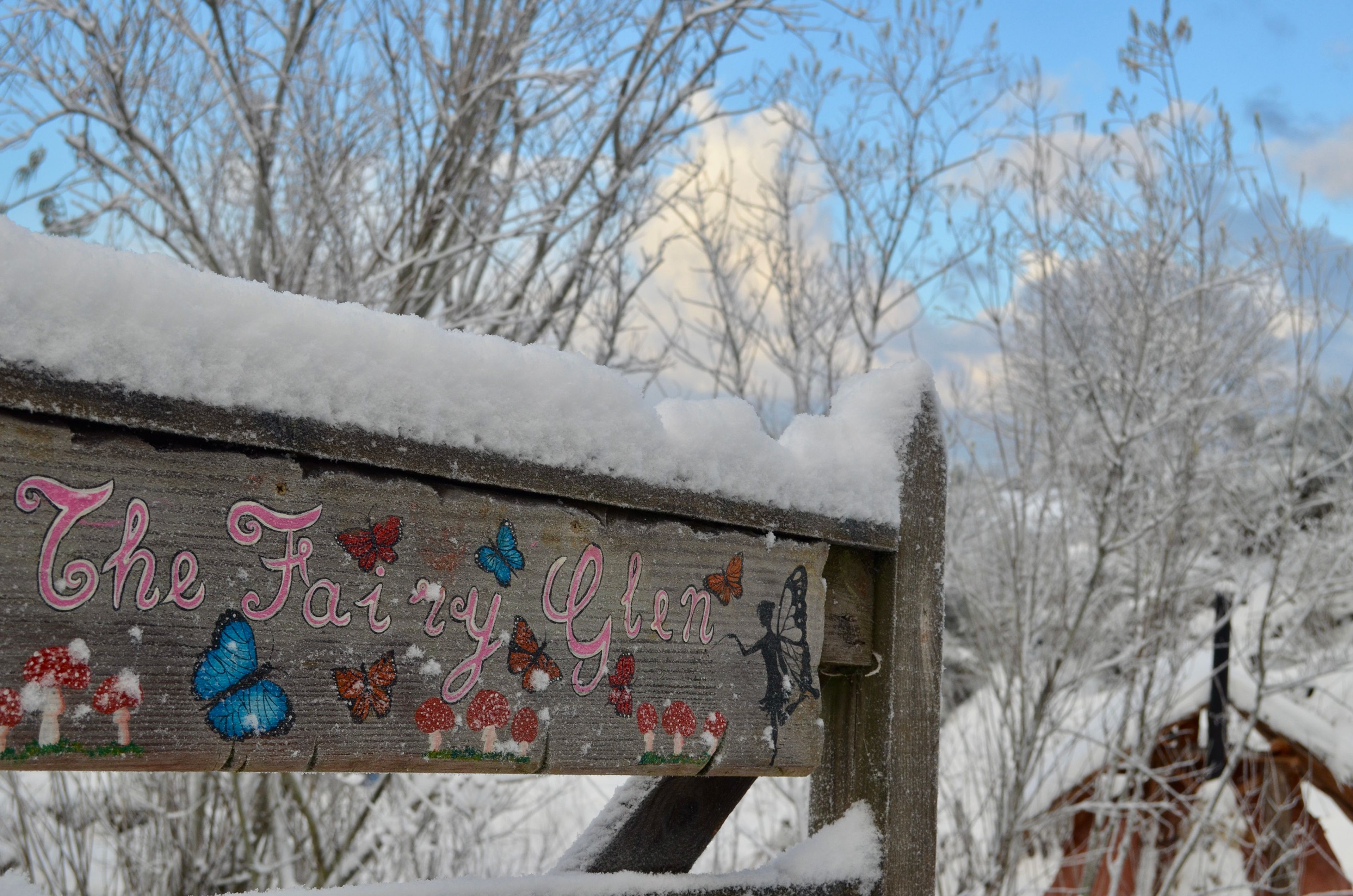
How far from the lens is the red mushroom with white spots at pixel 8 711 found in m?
0.69

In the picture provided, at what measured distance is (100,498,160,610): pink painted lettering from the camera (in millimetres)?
734

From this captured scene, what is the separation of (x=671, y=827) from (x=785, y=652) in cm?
33

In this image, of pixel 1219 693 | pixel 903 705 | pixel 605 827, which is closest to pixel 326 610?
pixel 605 827

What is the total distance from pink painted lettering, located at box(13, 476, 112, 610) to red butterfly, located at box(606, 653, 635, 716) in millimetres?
477

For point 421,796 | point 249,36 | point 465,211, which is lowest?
point 421,796

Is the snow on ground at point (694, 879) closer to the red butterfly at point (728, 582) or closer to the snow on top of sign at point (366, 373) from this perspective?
the red butterfly at point (728, 582)

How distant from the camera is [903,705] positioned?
1264 mm

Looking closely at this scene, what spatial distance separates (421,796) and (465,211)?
2236mm

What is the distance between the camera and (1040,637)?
4.32 metres

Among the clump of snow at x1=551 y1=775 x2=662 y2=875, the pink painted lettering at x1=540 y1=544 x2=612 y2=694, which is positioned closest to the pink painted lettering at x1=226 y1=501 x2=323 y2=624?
the pink painted lettering at x1=540 y1=544 x2=612 y2=694

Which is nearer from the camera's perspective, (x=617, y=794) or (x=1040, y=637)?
(x=617, y=794)

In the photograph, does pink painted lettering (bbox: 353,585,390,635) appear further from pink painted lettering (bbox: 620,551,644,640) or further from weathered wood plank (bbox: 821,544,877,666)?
weathered wood plank (bbox: 821,544,877,666)

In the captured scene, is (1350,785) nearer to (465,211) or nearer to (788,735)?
(788,735)

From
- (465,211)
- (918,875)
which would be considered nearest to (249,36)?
(465,211)
